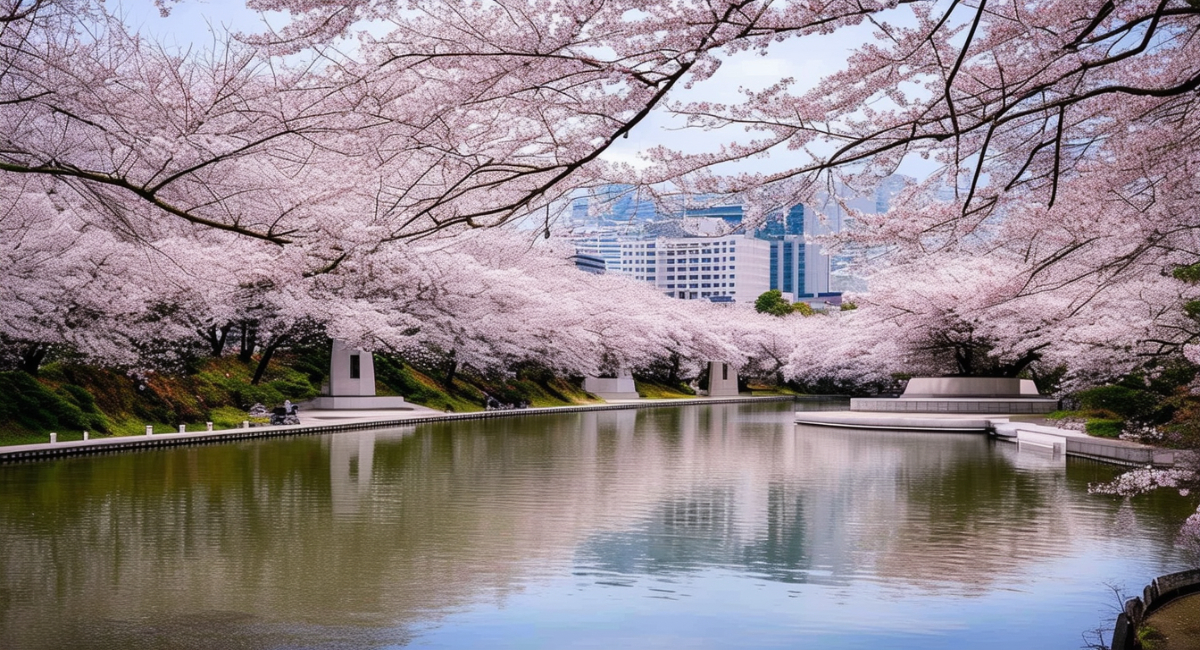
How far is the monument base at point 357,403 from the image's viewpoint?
34719 millimetres

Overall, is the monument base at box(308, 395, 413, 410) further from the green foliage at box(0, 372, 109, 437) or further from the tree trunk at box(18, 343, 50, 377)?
the green foliage at box(0, 372, 109, 437)

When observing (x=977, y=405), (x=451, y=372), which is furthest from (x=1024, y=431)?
(x=451, y=372)

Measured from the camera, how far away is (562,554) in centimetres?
1005

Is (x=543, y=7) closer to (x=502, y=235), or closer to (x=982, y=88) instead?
(x=982, y=88)

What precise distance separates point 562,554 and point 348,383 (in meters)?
26.4

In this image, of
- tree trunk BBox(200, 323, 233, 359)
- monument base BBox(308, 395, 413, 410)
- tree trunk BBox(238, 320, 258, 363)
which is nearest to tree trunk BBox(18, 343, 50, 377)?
tree trunk BBox(200, 323, 233, 359)

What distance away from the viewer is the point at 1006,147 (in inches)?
344

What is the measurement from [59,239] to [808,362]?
49.3 metres

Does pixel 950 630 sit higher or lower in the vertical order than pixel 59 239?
lower

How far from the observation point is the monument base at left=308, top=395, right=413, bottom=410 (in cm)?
3472

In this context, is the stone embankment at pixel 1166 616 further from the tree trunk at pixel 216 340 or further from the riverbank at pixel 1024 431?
the tree trunk at pixel 216 340

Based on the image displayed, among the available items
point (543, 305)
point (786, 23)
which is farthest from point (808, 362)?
point (786, 23)

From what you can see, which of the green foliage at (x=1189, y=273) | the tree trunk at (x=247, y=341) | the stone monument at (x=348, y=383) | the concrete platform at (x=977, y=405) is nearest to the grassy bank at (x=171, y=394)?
the tree trunk at (x=247, y=341)

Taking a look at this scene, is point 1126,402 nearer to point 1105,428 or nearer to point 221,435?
point 1105,428
